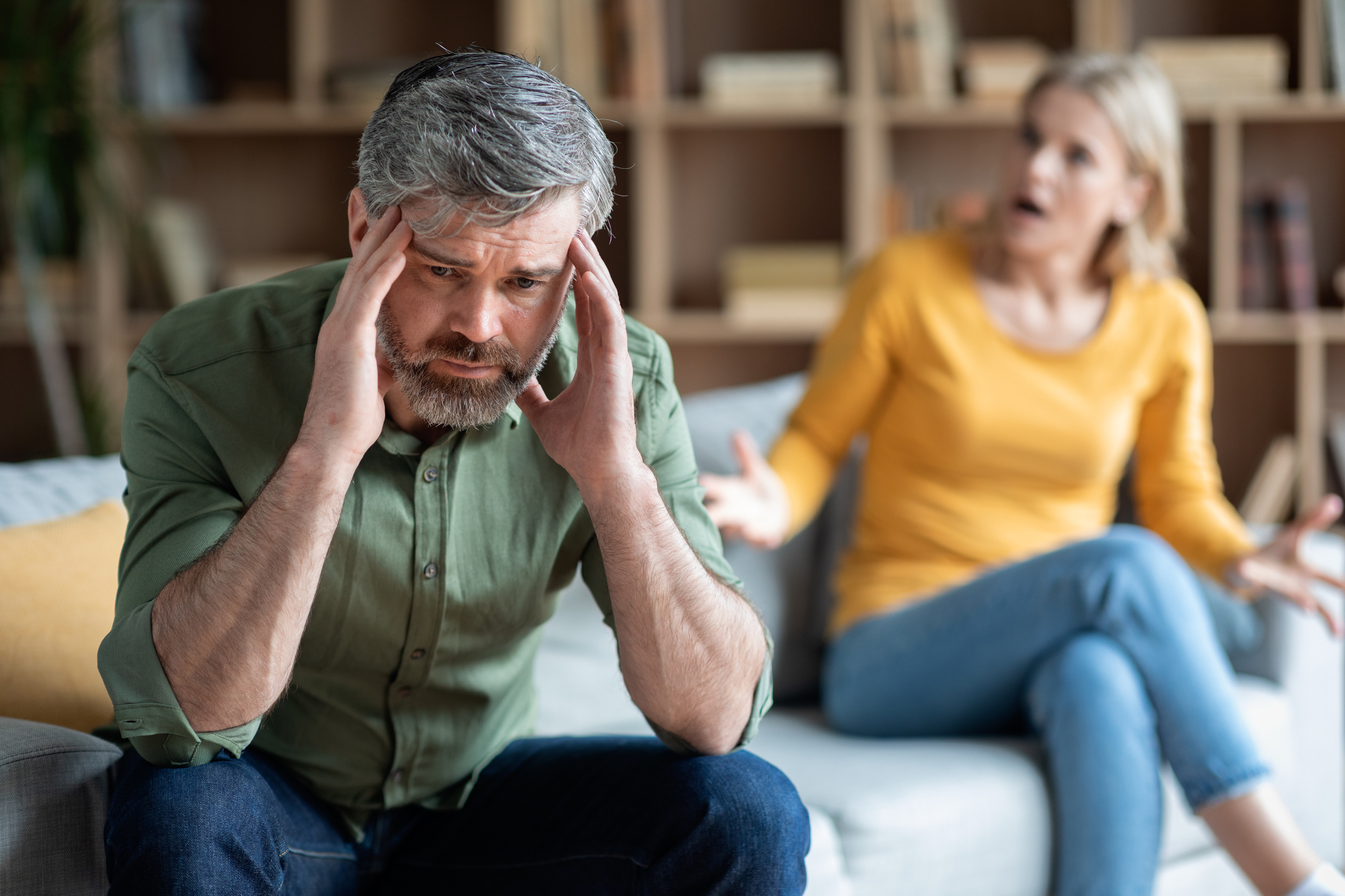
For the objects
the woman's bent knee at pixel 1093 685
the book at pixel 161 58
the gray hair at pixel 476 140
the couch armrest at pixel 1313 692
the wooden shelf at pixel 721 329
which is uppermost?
the book at pixel 161 58

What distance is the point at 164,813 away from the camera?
87 centimetres

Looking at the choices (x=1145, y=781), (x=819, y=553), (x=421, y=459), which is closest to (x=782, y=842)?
(x=421, y=459)

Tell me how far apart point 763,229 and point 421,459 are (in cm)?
220

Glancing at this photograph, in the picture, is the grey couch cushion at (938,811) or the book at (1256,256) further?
the book at (1256,256)

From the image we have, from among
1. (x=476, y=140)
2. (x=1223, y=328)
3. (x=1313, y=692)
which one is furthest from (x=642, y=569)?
(x=1223, y=328)

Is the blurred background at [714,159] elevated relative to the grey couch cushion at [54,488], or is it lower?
elevated

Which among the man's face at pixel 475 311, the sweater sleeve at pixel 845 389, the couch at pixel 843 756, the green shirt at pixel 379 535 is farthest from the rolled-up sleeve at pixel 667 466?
the sweater sleeve at pixel 845 389

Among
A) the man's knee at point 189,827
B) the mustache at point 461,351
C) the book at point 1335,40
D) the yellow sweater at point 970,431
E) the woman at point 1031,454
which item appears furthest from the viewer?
the book at point 1335,40

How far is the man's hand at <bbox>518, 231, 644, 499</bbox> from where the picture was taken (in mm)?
983

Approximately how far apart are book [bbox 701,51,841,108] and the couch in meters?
0.97

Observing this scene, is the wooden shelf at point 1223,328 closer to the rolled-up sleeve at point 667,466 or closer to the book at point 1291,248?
the book at point 1291,248

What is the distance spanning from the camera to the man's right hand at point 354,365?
905 millimetres

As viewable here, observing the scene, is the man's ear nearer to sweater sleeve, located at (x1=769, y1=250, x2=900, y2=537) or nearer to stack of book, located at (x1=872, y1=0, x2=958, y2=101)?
sweater sleeve, located at (x1=769, y1=250, x2=900, y2=537)

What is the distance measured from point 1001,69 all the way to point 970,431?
136 centimetres
